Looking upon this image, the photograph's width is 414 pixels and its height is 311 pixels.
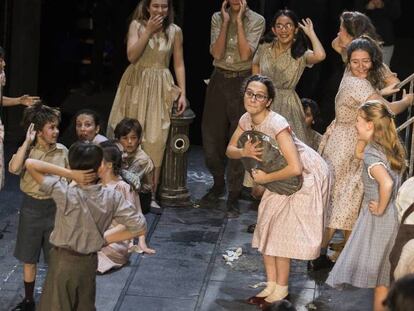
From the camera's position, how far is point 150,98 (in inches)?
380

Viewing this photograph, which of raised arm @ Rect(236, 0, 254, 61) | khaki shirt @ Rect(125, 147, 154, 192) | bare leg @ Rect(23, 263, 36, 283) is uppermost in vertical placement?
raised arm @ Rect(236, 0, 254, 61)

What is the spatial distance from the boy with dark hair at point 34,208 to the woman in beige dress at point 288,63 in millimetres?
2212

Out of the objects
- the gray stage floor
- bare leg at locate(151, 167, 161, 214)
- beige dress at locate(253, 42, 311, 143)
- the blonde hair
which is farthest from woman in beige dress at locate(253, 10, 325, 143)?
the blonde hair

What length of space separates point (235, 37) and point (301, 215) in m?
2.50

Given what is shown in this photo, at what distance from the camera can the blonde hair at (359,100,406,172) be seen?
6.98 m

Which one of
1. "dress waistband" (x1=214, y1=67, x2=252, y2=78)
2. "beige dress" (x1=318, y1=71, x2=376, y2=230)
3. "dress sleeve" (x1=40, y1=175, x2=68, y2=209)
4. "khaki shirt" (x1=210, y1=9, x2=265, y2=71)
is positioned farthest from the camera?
"dress waistband" (x1=214, y1=67, x2=252, y2=78)

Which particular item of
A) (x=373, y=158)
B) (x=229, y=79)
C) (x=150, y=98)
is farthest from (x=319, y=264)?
(x=150, y=98)

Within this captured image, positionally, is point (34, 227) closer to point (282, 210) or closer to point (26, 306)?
point (26, 306)

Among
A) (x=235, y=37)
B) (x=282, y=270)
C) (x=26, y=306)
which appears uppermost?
(x=235, y=37)

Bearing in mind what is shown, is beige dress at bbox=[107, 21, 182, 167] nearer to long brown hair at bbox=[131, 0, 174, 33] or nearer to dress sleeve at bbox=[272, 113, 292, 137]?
long brown hair at bbox=[131, 0, 174, 33]

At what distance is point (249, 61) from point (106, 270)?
2.44 metres

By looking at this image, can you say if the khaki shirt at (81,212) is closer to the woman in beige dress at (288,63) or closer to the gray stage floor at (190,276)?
the gray stage floor at (190,276)

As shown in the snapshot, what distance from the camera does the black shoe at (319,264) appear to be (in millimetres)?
8242

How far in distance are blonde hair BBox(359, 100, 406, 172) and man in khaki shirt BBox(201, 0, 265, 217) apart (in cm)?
252
